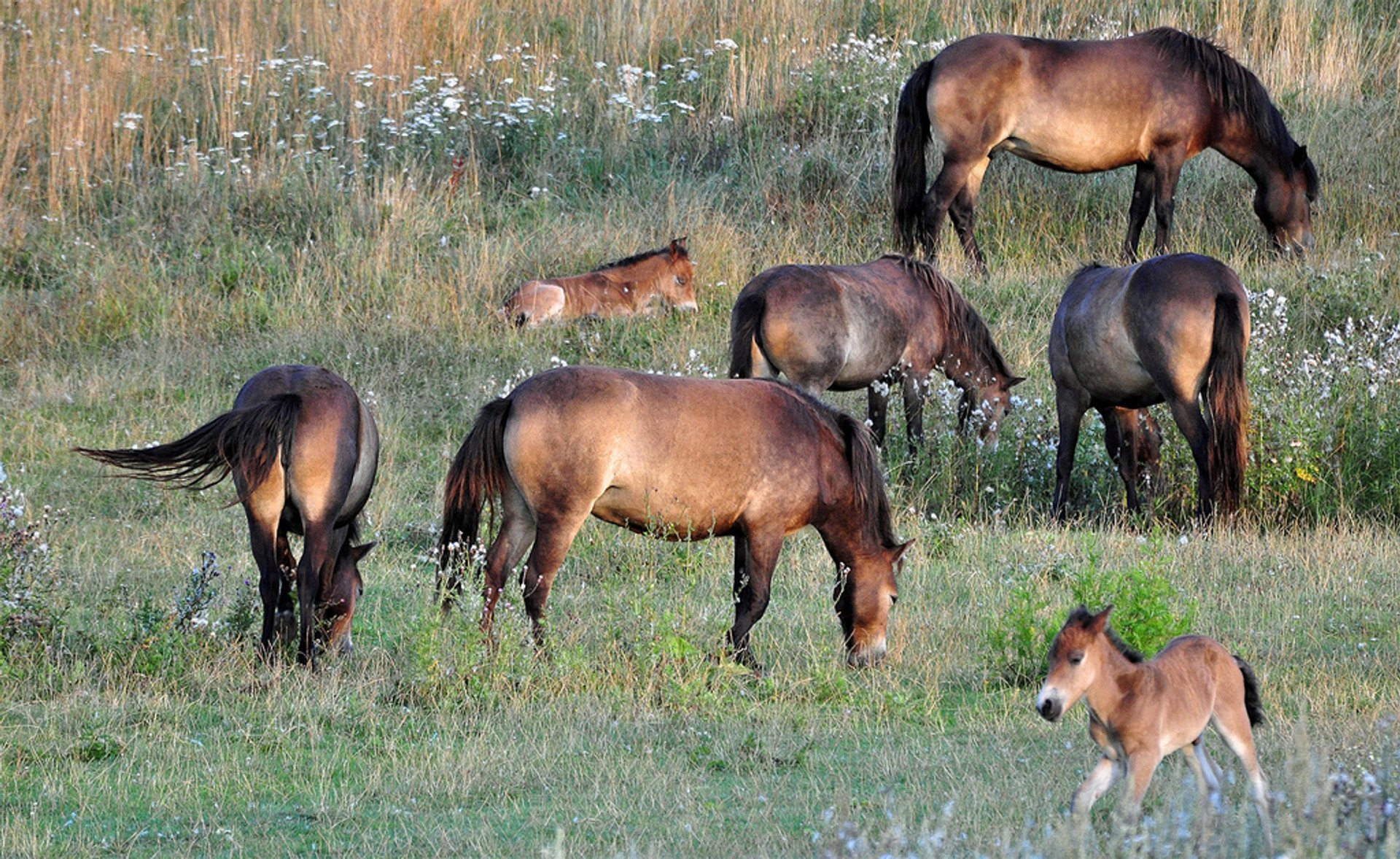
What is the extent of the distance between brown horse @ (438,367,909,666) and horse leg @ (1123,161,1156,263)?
23.4ft

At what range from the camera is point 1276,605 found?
786cm

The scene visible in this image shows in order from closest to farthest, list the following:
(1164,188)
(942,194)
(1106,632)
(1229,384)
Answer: (1106,632)
(1229,384)
(1164,188)
(942,194)

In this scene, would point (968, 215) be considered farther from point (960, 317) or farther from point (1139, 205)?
point (960, 317)

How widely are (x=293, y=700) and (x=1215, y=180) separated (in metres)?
11.9

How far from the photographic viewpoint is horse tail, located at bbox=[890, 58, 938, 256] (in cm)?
1377

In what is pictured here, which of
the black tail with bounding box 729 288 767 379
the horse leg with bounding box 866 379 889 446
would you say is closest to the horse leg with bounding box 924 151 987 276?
the horse leg with bounding box 866 379 889 446

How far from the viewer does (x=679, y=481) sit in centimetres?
698

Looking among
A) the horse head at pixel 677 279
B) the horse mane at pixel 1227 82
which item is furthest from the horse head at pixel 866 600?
the horse mane at pixel 1227 82

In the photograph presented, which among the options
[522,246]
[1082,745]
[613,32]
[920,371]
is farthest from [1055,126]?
[1082,745]

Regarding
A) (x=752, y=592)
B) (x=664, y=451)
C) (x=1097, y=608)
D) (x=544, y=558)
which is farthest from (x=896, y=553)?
(x=544, y=558)

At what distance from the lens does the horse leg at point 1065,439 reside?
404 inches

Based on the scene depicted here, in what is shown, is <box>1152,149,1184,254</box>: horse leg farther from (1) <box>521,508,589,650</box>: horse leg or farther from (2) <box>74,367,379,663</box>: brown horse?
(2) <box>74,367,379,663</box>: brown horse

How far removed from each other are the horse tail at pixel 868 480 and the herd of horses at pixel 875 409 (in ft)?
0.05

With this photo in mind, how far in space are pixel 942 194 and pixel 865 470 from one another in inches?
276
